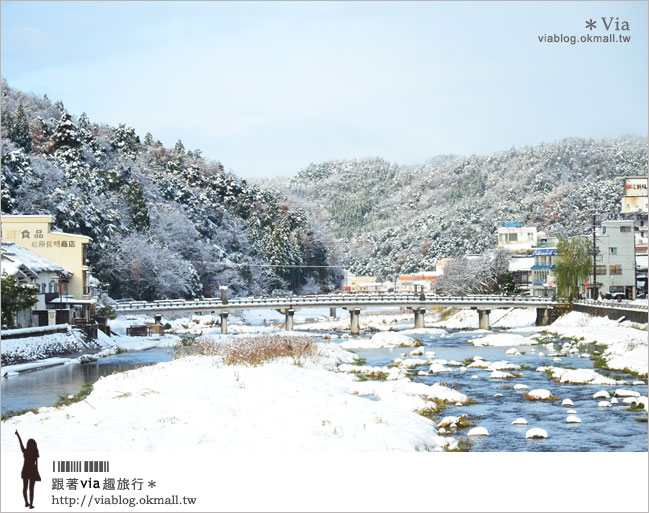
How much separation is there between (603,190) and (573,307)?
6803 cm

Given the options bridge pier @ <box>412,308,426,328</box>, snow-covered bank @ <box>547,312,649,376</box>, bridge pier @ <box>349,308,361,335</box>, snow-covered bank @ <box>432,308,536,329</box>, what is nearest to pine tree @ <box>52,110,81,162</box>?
bridge pier @ <box>349,308,361,335</box>

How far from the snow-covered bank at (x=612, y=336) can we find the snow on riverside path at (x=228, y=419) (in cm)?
1315

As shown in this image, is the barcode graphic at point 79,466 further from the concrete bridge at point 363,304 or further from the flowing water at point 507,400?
the concrete bridge at point 363,304

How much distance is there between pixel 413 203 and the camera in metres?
182

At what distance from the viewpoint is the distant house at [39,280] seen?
135 ft

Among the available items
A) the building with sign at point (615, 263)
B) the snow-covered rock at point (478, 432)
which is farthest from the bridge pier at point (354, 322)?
the snow-covered rock at point (478, 432)

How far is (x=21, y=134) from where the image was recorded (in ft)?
243

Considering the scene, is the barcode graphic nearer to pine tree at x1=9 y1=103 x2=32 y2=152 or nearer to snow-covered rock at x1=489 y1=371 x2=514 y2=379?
snow-covered rock at x1=489 y1=371 x2=514 y2=379

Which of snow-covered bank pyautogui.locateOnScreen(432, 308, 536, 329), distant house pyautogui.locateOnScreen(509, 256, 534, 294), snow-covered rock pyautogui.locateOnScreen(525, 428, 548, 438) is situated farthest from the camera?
distant house pyautogui.locateOnScreen(509, 256, 534, 294)

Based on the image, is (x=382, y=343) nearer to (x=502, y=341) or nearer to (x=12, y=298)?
(x=502, y=341)

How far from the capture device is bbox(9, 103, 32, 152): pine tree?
73500mm

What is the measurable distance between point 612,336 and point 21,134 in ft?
188

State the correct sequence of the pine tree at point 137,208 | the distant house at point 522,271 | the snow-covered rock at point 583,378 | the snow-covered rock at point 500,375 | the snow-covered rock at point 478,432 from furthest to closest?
the distant house at point 522,271, the pine tree at point 137,208, the snow-covered rock at point 500,375, the snow-covered rock at point 583,378, the snow-covered rock at point 478,432

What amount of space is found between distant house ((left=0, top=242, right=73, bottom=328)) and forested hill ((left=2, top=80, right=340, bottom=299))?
1399 centimetres
